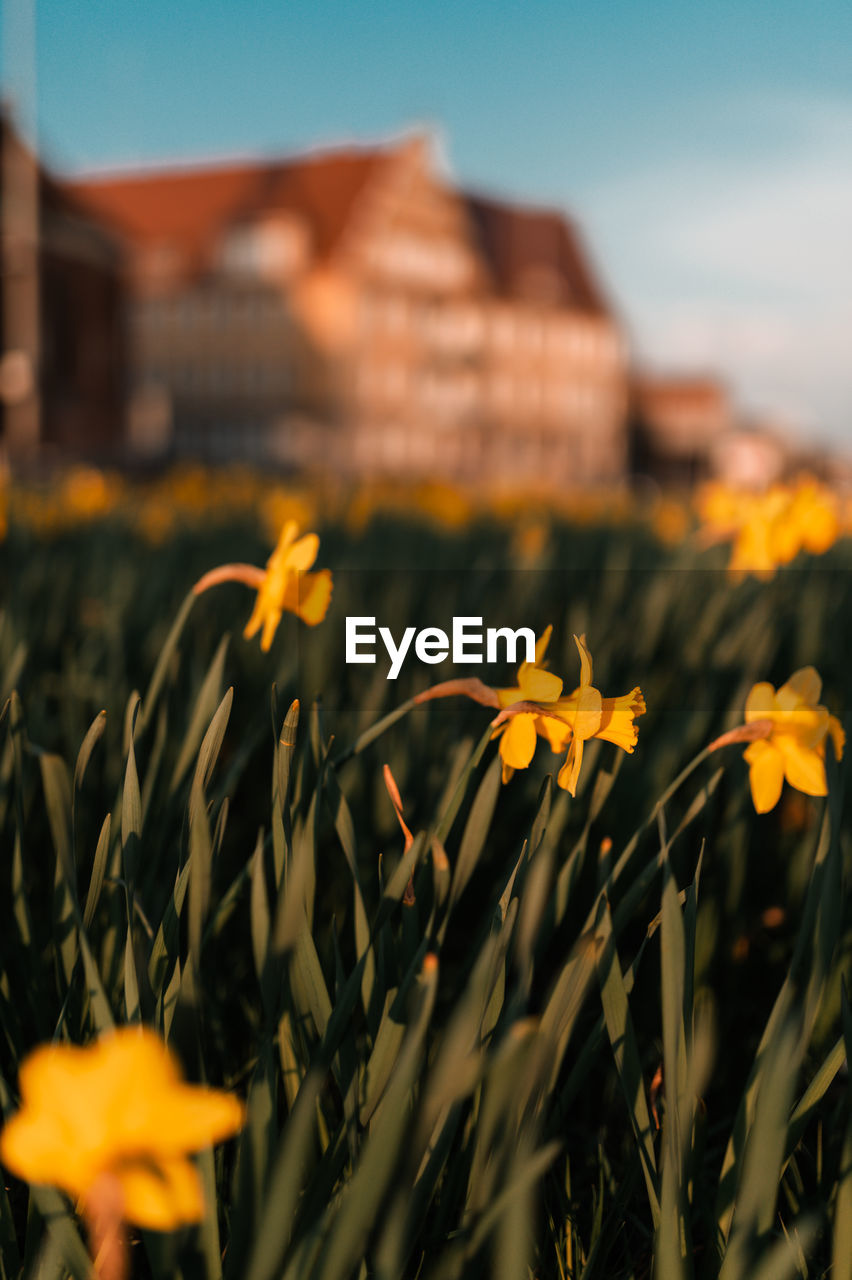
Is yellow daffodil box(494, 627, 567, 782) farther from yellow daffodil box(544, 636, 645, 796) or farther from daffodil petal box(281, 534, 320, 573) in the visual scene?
daffodil petal box(281, 534, 320, 573)

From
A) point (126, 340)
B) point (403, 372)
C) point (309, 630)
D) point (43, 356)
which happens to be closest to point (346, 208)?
point (403, 372)

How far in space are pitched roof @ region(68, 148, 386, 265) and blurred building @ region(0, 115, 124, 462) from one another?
28.4 ft

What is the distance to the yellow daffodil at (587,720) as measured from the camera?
0.62 metres

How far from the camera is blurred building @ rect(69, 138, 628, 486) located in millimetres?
25562

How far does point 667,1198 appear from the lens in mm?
519

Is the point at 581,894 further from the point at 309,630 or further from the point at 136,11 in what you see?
the point at 136,11

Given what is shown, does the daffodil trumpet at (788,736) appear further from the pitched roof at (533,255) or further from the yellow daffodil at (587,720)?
the pitched roof at (533,255)

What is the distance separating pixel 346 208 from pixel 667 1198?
1102 inches

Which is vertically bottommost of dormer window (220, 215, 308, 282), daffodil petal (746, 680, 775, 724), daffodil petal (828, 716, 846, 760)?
daffodil petal (828, 716, 846, 760)

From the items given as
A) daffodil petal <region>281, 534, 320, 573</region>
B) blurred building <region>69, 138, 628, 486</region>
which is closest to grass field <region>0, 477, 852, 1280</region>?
daffodil petal <region>281, 534, 320, 573</region>

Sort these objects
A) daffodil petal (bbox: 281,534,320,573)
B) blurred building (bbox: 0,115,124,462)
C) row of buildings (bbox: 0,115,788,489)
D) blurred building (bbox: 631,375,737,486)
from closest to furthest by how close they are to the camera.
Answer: daffodil petal (bbox: 281,534,320,573), blurred building (bbox: 0,115,124,462), row of buildings (bbox: 0,115,788,489), blurred building (bbox: 631,375,737,486)

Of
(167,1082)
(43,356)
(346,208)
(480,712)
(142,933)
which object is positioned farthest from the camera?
(346,208)

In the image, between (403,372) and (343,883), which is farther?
(403,372)

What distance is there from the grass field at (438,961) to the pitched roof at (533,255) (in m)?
27.8
